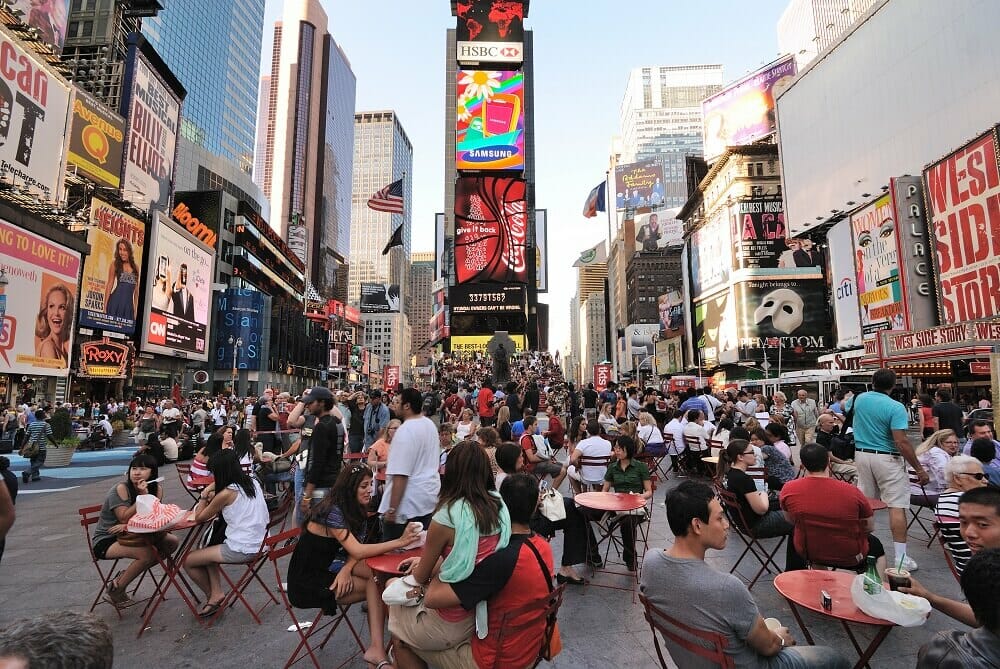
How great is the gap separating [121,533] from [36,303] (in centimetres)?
2956

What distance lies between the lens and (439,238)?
99.9 m

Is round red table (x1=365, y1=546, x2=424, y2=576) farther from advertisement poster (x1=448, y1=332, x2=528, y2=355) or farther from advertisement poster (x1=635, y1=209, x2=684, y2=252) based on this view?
advertisement poster (x1=635, y1=209, x2=684, y2=252)

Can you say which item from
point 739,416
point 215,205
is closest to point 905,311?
point 739,416

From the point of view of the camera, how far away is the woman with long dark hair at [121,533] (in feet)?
15.0

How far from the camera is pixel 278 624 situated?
4.40 metres

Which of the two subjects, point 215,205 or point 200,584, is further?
point 215,205

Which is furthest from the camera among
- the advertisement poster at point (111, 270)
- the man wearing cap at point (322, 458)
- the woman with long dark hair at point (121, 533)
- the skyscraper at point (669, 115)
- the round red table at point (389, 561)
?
the skyscraper at point (669, 115)

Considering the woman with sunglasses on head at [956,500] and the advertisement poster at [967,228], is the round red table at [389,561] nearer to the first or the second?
the woman with sunglasses on head at [956,500]

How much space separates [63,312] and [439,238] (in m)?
75.4

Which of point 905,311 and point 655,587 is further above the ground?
point 905,311

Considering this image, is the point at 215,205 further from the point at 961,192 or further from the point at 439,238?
the point at 961,192

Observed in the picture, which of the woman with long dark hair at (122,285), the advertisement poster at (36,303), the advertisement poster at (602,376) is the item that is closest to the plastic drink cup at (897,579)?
the advertisement poster at (602,376)

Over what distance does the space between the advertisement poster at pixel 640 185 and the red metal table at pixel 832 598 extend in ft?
353

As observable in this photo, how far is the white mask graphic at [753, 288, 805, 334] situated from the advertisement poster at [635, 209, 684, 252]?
190 ft
